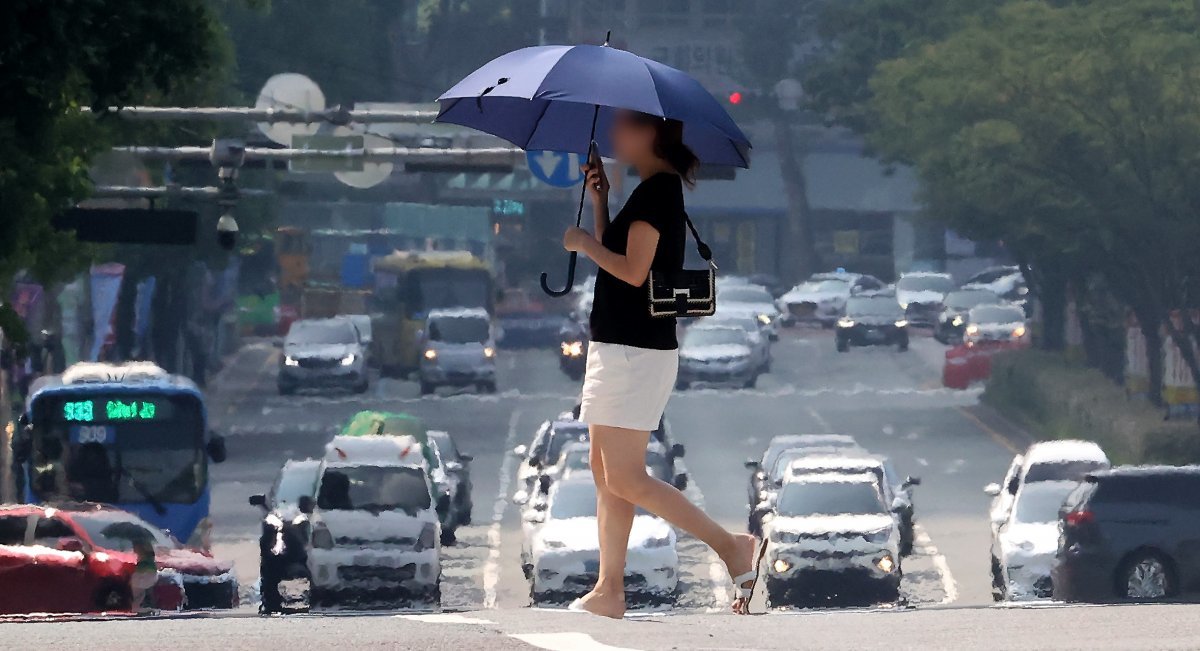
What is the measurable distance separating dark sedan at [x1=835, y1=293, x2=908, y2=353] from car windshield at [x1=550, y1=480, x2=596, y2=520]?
3621 cm

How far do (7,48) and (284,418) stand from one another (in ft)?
119

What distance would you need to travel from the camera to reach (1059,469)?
28484mm

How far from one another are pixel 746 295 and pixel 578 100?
61077 mm

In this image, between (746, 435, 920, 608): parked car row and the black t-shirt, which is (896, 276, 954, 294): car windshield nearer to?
(746, 435, 920, 608): parked car row

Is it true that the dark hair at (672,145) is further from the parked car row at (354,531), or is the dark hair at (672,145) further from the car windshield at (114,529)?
the parked car row at (354,531)

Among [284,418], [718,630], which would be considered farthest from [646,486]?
[284,418]

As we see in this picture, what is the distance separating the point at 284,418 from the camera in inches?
1992

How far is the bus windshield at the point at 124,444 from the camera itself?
28938 millimetres

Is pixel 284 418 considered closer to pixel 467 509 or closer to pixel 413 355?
pixel 413 355

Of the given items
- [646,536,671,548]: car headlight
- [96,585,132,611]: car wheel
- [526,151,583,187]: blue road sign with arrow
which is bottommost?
[646,536,671,548]: car headlight

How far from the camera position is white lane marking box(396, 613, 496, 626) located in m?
6.72

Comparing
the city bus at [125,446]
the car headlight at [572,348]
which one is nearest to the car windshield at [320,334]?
the car headlight at [572,348]

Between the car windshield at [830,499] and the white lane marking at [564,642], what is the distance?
2025 centimetres

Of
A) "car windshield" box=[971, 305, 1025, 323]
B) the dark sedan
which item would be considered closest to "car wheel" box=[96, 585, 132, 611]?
"car windshield" box=[971, 305, 1025, 323]
